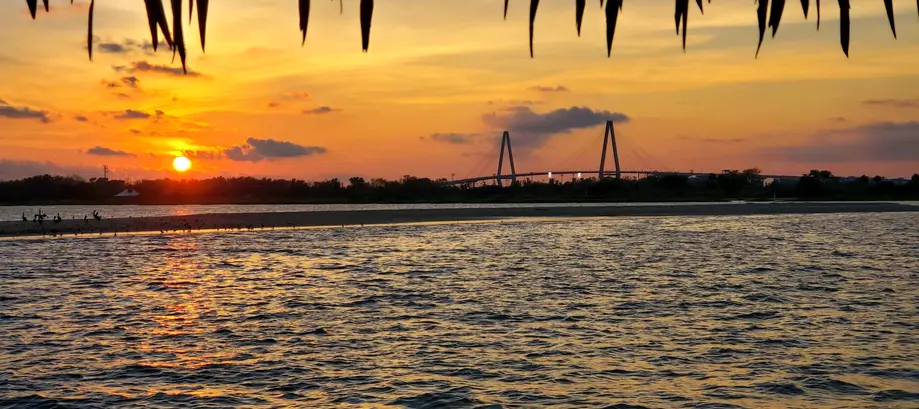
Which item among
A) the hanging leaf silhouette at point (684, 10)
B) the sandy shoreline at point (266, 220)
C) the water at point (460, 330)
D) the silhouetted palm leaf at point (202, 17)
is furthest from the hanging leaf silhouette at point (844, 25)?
the sandy shoreline at point (266, 220)

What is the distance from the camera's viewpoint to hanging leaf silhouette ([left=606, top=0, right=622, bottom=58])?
2.29 meters

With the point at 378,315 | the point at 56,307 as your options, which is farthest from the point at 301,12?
the point at 56,307

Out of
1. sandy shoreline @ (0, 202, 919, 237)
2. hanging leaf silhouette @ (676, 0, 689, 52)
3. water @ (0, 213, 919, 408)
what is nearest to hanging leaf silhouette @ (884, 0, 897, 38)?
hanging leaf silhouette @ (676, 0, 689, 52)

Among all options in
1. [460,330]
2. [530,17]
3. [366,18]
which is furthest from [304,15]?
[460,330]

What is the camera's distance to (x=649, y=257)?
55656 mm

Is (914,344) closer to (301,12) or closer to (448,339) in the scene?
(448,339)

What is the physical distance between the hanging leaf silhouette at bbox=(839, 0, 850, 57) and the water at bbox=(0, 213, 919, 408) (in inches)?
626

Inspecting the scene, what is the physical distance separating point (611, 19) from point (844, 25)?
628mm

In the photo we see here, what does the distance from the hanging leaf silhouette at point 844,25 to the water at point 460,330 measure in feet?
52.1

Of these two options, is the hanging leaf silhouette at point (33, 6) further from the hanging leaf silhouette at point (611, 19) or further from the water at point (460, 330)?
the water at point (460, 330)

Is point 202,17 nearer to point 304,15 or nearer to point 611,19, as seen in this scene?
point 304,15

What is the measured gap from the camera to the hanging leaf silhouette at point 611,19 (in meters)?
2.29

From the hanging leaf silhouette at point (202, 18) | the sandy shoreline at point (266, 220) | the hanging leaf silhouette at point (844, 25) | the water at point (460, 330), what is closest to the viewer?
the hanging leaf silhouette at point (202, 18)

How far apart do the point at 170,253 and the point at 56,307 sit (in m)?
28.4
